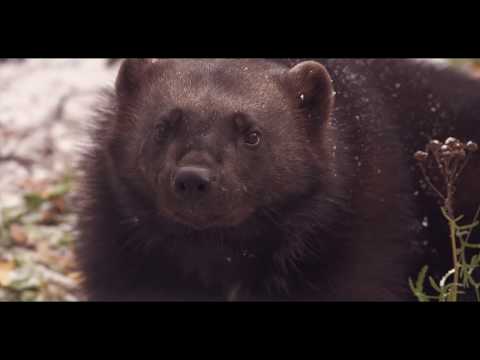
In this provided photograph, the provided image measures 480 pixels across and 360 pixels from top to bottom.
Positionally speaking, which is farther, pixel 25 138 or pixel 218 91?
pixel 25 138

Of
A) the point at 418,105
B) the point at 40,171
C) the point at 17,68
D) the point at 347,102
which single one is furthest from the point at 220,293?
the point at 17,68

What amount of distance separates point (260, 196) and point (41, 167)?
3.11m

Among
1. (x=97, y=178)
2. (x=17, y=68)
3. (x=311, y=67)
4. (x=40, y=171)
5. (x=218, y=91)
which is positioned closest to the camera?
(x=218, y=91)

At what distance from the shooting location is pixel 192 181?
4004mm

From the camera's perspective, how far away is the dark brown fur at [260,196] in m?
4.44

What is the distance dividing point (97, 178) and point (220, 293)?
34.3 inches

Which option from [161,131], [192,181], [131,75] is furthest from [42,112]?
[192,181]

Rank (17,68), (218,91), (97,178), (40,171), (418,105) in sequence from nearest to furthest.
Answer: (218,91) < (97,178) < (418,105) < (40,171) < (17,68)

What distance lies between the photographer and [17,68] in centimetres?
820

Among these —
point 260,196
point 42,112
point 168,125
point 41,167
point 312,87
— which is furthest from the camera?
point 42,112

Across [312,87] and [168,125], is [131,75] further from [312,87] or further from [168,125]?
[312,87]

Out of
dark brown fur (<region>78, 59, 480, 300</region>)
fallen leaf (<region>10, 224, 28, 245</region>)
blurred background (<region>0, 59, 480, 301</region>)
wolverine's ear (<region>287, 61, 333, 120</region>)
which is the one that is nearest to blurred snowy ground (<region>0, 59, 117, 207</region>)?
blurred background (<region>0, 59, 480, 301</region>)
